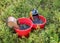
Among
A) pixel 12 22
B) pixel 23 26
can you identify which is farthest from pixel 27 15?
pixel 12 22

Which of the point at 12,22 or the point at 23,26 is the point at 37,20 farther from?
the point at 12,22

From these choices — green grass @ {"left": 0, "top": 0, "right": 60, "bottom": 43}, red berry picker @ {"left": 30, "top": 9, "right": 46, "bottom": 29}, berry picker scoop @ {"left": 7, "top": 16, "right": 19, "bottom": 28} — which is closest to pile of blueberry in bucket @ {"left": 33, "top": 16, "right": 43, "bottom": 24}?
red berry picker @ {"left": 30, "top": 9, "right": 46, "bottom": 29}

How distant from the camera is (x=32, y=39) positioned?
2.94 metres

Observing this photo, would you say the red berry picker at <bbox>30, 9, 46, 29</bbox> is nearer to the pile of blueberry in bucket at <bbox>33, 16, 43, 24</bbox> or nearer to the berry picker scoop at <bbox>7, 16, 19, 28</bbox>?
the pile of blueberry in bucket at <bbox>33, 16, 43, 24</bbox>

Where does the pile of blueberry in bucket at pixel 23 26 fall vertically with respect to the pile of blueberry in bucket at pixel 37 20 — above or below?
below

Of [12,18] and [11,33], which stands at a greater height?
[12,18]

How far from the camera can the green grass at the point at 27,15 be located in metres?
2.96

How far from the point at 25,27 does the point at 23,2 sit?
0.65m

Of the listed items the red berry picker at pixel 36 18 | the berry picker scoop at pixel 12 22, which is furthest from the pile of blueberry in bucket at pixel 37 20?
the berry picker scoop at pixel 12 22

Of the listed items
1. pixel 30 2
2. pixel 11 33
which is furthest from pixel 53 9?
pixel 11 33

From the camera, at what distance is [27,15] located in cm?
340

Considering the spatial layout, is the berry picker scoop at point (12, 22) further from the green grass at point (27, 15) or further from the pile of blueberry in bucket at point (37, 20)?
the pile of blueberry in bucket at point (37, 20)

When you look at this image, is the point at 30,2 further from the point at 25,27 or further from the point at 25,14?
the point at 25,27

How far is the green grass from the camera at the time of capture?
2959 millimetres
